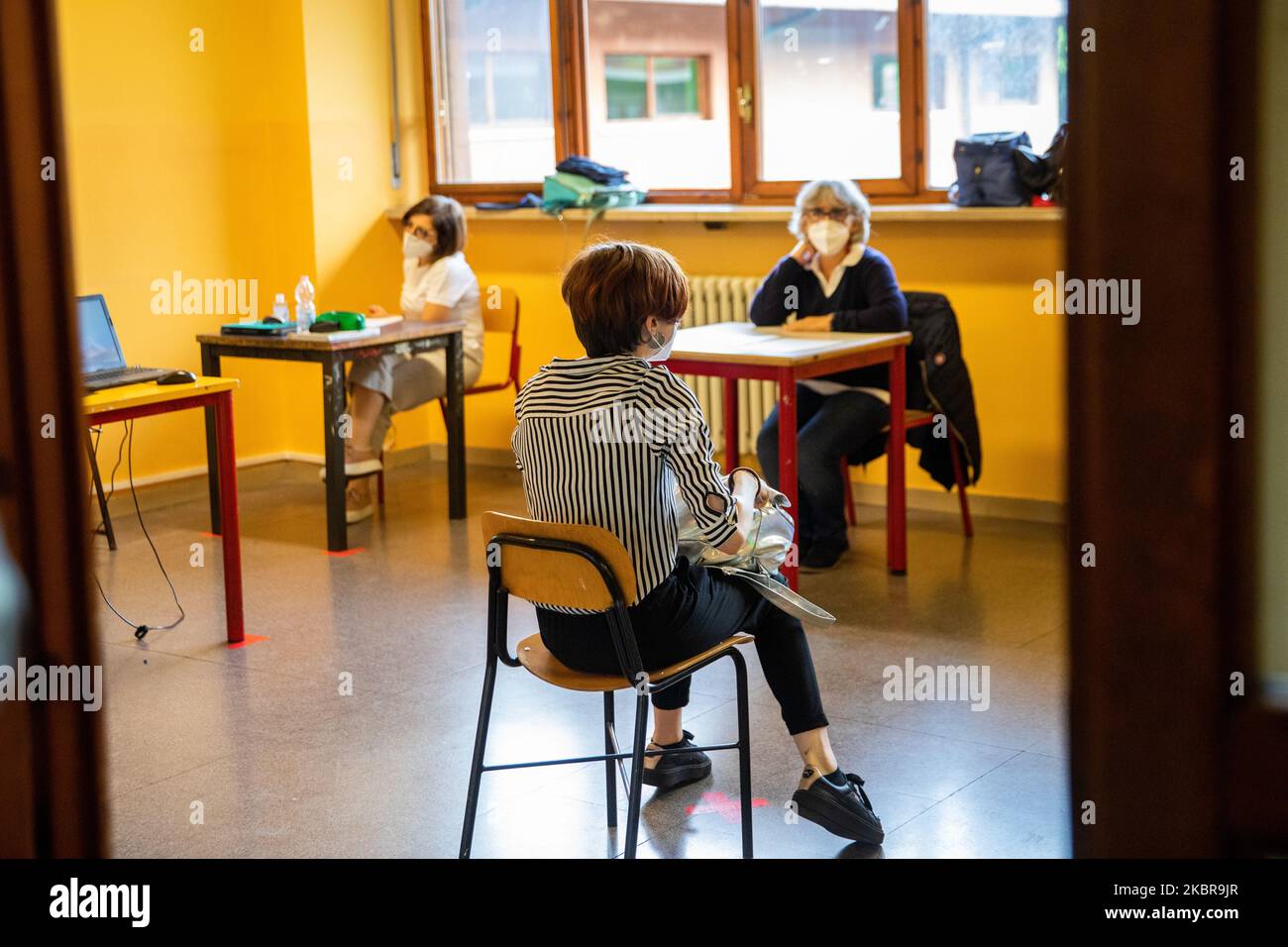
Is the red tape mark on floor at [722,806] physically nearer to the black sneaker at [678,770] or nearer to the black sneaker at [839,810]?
the black sneaker at [678,770]

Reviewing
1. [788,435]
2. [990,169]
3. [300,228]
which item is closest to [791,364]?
[788,435]

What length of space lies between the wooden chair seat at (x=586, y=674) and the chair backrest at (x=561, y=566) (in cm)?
14

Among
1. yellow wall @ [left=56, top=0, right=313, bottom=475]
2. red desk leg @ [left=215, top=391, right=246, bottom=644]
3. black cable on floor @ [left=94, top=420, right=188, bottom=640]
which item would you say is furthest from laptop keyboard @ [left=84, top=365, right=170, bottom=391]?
yellow wall @ [left=56, top=0, right=313, bottom=475]

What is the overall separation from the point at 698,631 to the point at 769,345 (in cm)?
193

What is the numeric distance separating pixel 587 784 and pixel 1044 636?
148 centimetres

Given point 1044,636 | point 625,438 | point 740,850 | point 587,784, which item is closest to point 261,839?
point 587,784

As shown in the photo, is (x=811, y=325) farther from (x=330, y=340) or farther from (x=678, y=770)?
(x=678, y=770)

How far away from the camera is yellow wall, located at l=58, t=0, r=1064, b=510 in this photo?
17.1 feet

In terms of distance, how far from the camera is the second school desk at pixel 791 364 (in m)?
4.10

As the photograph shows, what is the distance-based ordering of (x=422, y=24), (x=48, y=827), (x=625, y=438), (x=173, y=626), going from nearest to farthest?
1. (x=48, y=827)
2. (x=625, y=438)
3. (x=173, y=626)
4. (x=422, y=24)

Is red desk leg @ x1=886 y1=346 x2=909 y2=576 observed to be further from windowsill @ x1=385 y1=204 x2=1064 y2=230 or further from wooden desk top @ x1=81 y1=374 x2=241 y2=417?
wooden desk top @ x1=81 y1=374 x2=241 y2=417

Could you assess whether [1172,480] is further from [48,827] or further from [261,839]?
[261,839]

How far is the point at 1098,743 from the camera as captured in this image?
33.2 inches

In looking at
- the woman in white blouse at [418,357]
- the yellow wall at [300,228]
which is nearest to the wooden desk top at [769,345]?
the yellow wall at [300,228]
